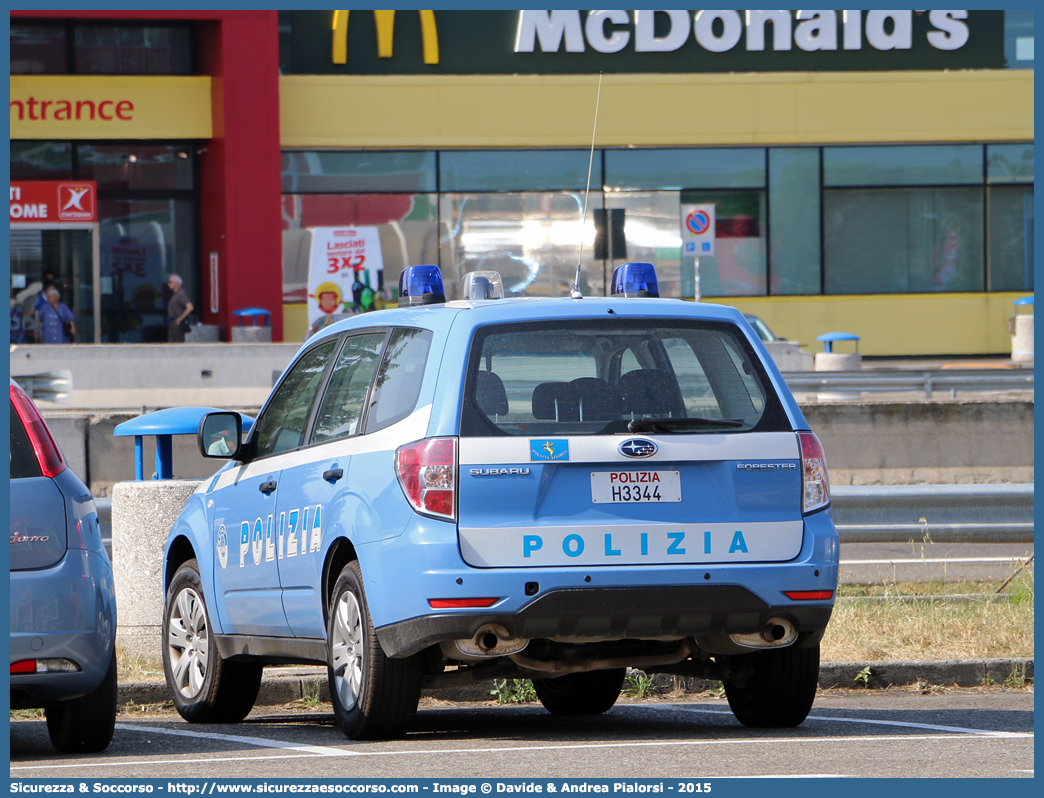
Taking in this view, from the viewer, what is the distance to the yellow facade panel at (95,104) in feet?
109

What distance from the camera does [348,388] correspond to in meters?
6.91

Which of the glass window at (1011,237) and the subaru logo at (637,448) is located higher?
the glass window at (1011,237)

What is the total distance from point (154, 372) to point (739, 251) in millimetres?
16165

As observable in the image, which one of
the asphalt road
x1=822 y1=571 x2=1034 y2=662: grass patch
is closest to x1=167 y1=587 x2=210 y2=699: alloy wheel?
the asphalt road

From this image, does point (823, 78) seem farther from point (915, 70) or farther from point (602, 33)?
point (602, 33)

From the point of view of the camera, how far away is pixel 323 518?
6602 millimetres

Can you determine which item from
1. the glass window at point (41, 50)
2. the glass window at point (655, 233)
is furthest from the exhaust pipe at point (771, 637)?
the glass window at point (41, 50)

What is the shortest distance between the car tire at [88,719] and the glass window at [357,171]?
94.3 ft

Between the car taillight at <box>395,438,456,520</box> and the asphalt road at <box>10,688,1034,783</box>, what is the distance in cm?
89

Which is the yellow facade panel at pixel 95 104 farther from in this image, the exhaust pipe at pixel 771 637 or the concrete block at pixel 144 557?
the exhaust pipe at pixel 771 637

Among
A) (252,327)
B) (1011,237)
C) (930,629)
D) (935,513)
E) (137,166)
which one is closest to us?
(930,629)

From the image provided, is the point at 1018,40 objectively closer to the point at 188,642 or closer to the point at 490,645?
the point at 188,642

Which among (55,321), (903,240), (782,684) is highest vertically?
(903,240)

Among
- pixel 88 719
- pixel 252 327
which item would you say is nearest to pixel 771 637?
pixel 88 719
